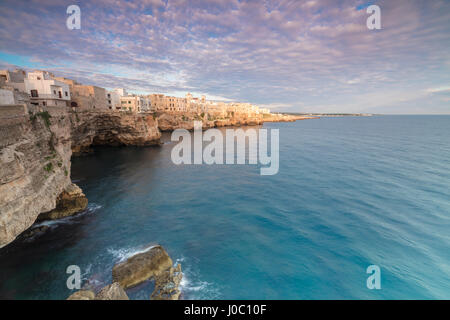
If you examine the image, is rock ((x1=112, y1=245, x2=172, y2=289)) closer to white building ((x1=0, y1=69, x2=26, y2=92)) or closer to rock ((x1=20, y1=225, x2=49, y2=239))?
rock ((x1=20, y1=225, x2=49, y2=239))

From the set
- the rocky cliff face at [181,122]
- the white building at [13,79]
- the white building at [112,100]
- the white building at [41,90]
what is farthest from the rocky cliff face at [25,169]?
the rocky cliff face at [181,122]

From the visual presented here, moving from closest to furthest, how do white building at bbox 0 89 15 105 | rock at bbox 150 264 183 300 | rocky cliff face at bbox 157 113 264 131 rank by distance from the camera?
1. rock at bbox 150 264 183 300
2. white building at bbox 0 89 15 105
3. rocky cliff face at bbox 157 113 264 131

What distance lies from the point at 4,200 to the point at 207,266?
11.9 meters

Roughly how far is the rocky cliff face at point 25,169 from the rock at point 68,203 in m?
1.54

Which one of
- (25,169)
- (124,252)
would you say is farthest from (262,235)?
(25,169)

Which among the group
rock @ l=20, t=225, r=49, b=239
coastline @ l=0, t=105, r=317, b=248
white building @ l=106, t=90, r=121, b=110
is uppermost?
white building @ l=106, t=90, r=121, b=110

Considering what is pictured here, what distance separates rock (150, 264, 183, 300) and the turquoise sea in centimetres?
56

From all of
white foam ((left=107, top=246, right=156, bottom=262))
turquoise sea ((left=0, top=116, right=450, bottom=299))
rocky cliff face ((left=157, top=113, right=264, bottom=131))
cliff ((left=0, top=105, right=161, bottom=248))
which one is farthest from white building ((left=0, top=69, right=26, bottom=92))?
rocky cliff face ((left=157, top=113, right=264, bottom=131))

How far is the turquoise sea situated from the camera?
11.5 m

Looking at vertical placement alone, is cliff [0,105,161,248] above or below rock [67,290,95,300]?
above

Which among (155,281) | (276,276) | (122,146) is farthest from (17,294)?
(122,146)

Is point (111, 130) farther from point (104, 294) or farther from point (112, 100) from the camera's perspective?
point (104, 294)
